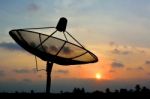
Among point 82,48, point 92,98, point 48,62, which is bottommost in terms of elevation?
point 92,98

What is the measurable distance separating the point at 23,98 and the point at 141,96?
9.50m

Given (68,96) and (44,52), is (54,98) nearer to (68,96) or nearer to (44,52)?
(68,96)

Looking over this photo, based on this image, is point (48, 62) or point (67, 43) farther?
point (67, 43)

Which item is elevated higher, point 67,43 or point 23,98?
point 67,43

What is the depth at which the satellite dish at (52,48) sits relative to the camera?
108ft

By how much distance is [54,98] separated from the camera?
115 feet

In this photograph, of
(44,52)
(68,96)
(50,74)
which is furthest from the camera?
(68,96)

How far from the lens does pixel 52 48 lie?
3656 cm

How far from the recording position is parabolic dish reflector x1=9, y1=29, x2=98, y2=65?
3334cm

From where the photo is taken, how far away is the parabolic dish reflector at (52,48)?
1313 inches

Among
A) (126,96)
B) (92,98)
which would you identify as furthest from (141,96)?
(92,98)

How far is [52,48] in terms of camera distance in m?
36.6

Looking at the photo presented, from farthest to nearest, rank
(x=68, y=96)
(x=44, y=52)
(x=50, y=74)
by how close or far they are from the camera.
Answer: (x=68, y=96)
(x=44, y=52)
(x=50, y=74)

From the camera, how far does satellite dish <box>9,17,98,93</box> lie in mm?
32972
